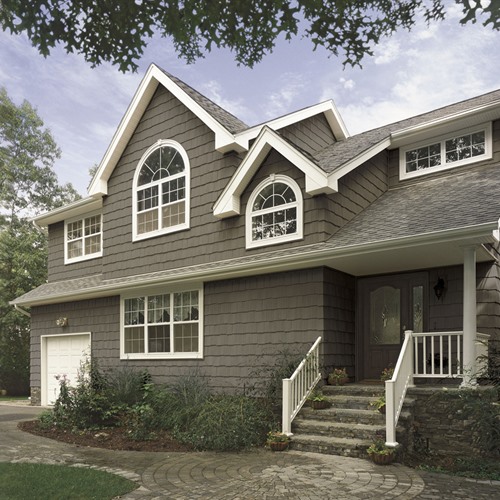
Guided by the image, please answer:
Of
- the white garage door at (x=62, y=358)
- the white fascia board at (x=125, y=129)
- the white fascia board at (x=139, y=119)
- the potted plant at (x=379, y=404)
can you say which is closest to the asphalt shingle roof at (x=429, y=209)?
the potted plant at (x=379, y=404)

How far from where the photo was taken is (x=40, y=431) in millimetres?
9820

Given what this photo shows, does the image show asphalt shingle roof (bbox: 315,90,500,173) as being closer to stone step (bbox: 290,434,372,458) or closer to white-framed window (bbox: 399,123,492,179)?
white-framed window (bbox: 399,123,492,179)

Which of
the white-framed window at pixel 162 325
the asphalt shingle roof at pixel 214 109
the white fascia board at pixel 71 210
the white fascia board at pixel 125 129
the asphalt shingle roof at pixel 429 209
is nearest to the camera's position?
the asphalt shingle roof at pixel 429 209

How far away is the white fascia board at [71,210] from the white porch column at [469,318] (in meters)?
9.69

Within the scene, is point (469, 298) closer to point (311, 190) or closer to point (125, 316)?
point (311, 190)

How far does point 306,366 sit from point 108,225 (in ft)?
24.5

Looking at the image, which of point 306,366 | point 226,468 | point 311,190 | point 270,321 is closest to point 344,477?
point 226,468

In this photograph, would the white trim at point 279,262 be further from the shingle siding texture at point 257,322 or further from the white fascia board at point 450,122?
the white fascia board at point 450,122

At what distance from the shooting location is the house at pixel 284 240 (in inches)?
356

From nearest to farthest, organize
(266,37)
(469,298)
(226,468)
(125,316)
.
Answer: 1. (266,37)
2. (226,468)
3. (469,298)
4. (125,316)

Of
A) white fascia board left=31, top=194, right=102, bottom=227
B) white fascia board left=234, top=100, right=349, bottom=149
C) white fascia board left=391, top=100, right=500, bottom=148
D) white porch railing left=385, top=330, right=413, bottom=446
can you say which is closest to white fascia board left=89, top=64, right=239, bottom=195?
white fascia board left=234, top=100, right=349, bottom=149

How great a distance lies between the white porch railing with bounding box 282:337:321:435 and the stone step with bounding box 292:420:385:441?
189mm

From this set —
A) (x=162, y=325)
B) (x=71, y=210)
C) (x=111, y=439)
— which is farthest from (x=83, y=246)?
(x=111, y=439)

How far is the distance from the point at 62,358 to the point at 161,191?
6044 millimetres
